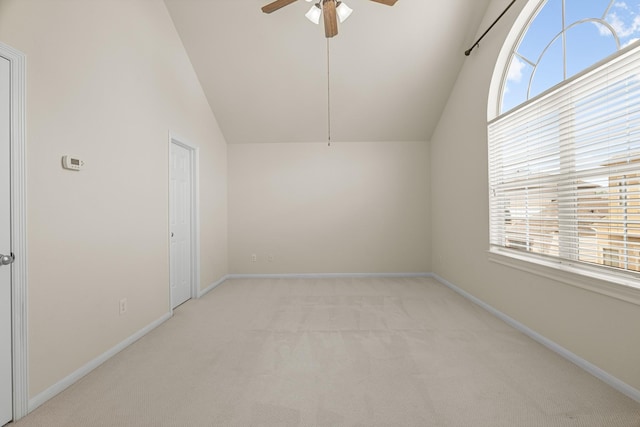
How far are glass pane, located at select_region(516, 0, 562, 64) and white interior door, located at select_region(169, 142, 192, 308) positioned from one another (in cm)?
385

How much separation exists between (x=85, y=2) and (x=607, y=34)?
3.71 metres

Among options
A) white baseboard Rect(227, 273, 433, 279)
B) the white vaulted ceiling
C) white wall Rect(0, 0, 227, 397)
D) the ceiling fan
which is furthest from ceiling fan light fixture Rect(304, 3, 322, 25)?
white baseboard Rect(227, 273, 433, 279)

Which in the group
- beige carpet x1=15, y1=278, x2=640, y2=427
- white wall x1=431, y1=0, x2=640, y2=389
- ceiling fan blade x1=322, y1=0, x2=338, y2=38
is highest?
ceiling fan blade x1=322, y1=0, x2=338, y2=38

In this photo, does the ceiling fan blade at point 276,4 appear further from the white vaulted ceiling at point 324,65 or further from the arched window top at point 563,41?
the arched window top at point 563,41

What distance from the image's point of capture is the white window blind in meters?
1.96

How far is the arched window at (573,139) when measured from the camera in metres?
1.98

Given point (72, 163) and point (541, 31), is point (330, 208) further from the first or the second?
point (72, 163)

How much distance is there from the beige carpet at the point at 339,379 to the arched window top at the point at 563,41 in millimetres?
2230

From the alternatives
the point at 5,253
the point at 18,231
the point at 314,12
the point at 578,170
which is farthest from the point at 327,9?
the point at 5,253

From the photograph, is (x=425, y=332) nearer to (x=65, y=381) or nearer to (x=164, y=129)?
(x=65, y=381)

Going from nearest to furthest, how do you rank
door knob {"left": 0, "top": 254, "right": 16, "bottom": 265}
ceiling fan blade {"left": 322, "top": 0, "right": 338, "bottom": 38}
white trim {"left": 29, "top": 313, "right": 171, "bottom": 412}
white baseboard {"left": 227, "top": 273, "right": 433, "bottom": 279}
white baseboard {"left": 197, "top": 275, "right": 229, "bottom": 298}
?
1. door knob {"left": 0, "top": 254, "right": 16, "bottom": 265}
2. white trim {"left": 29, "top": 313, "right": 171, "bottom": 412}
3. ceiling fan blade {"left": 322, "top": 0, "right": 338, "bottom": 38}
4. white baseboard {"left": 197, "top": 275, "right": 229, "bottom": 298}
5. white baseboard {"left": 227, "top": 273, "right": 433, "bottom": 279}

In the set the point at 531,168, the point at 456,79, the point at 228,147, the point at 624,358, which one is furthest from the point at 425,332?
the point at 228,147

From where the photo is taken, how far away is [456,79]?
13.8 ft

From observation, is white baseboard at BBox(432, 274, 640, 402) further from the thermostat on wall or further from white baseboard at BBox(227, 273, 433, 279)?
the thermostat on wall
